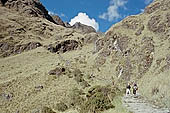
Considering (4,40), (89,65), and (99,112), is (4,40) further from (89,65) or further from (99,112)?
(99,112)

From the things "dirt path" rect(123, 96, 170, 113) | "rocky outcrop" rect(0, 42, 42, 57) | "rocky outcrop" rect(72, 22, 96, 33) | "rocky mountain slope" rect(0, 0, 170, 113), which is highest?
"rocky outcrop" rect(72, 22, 96, 33)

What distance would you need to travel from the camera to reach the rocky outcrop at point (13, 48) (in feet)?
231

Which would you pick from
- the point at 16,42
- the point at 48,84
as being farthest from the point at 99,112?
the point at 16,42

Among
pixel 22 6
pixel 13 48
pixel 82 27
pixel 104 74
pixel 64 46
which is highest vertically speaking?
pixel 22 6

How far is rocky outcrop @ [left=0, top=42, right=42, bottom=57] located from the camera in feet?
231

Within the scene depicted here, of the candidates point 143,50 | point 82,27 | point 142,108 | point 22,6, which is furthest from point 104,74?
point 82,27

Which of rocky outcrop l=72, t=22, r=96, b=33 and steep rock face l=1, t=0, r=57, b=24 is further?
rocky outcrop l=72, t=22, r=96, b=33

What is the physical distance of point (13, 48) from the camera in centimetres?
7238

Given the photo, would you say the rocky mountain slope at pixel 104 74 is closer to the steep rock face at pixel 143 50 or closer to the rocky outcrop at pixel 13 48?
the steep rock face at pixel 143 50

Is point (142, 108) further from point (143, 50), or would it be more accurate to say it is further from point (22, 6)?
point (22, 6)

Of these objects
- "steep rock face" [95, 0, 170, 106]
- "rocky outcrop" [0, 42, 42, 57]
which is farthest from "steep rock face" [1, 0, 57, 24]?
"steep rock face" [95, 0, 170, 106]

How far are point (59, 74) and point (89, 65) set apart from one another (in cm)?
904

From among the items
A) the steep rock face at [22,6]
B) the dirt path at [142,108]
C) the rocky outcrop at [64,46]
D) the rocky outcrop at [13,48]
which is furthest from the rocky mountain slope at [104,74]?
the steep rock face at [22,6]

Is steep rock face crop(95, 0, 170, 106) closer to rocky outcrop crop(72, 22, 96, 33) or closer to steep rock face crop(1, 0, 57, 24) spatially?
steep rock face crop(1, 0, 57, 24)
